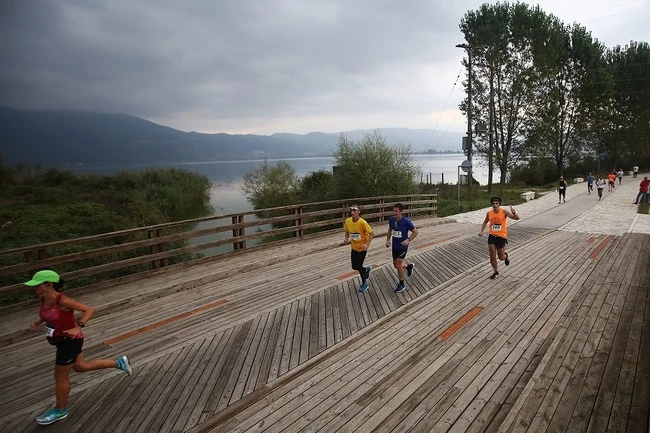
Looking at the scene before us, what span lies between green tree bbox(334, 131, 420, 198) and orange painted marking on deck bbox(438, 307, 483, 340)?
1637 centimetres

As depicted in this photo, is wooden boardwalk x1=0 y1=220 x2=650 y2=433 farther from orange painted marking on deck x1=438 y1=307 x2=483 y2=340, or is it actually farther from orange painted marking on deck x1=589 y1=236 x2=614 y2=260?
orange painted marking on deck x1=589 y1=236 x2=614 y2=260

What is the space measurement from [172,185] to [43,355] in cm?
3581

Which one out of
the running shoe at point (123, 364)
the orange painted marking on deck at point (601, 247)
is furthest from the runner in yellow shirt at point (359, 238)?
the orange painted marking on deck at point (601, 247)

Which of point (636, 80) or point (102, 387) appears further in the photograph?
point (636, 80)

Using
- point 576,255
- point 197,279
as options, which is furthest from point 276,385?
point 576,255

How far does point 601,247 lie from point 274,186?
24162 mm

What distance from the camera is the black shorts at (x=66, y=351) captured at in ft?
13.1

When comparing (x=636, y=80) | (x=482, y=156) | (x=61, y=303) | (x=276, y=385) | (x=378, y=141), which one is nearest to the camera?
(x=61, y=303)

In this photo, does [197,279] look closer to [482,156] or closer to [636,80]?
[482,156]

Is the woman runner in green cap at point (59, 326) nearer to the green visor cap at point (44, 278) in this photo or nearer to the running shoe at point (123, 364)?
the green visor cap at point (44, 278)

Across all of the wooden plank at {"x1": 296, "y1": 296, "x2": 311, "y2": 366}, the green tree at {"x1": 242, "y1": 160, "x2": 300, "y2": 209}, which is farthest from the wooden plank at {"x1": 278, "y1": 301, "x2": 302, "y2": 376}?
the green tree at {"x1": 242, "y1": 160, "x2": 300, "y2": 209}

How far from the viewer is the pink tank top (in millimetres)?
3891

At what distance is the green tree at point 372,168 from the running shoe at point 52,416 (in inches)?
771

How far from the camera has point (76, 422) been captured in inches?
155
